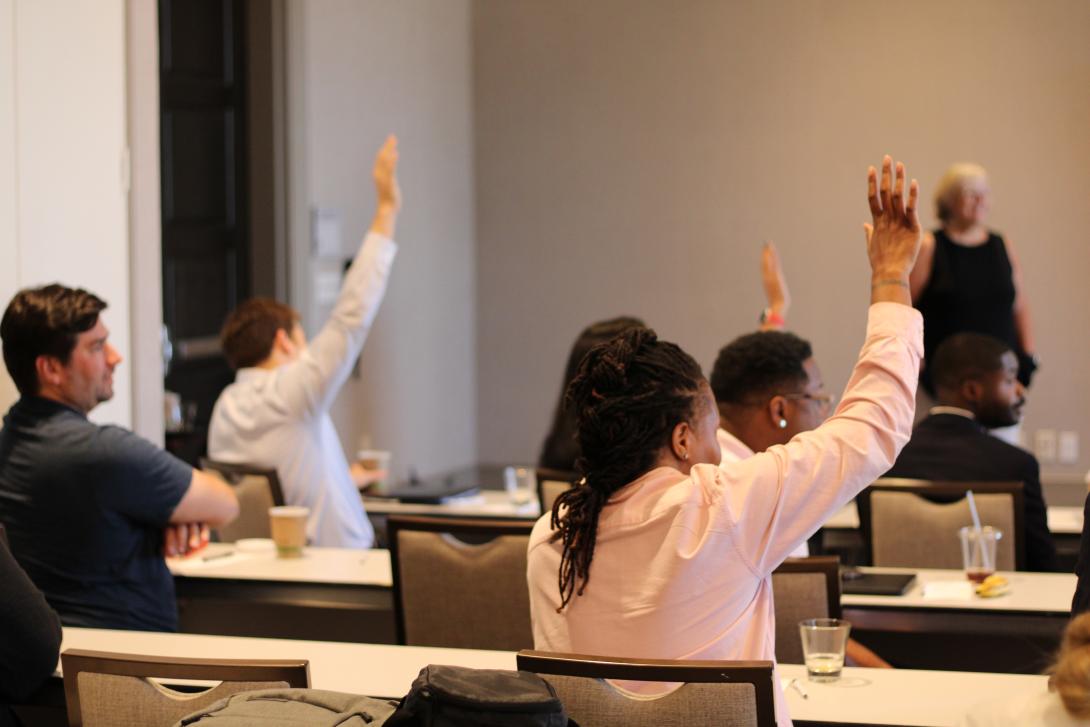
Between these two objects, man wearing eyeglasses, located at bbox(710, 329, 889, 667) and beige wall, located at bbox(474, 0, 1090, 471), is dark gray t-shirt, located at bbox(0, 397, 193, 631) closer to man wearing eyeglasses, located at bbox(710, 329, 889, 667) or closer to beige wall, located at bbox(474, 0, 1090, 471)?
man wearing eyeglasses, located at bbox(710, 329, 889, 667)

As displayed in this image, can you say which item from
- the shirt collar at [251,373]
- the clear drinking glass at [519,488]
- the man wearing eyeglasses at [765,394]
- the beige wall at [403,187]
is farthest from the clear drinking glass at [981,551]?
the beige wall at [403,187]

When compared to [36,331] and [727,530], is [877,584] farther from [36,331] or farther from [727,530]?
[36,331]

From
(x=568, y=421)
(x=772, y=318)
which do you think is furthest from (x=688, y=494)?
(x=772, y=318)

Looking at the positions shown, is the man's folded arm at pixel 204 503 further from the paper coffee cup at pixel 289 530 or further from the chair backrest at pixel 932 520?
the chair backrest at pixel 932 520

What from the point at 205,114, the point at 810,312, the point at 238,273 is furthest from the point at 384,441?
the point at 810,312

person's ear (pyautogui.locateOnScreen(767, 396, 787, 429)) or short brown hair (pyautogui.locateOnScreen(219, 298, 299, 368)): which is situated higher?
short brown hair (pyautogui.locateOnScreen(219, 298, 299, 368))

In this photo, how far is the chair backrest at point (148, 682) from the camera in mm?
1955

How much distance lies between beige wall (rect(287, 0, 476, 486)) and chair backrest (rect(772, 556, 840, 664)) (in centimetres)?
402

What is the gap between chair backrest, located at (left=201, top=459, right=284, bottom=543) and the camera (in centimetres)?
421

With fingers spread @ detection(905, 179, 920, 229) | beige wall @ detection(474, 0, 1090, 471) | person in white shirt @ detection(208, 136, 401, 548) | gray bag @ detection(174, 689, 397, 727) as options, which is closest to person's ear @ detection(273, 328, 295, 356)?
person in white shirt @ detection(208, 136, 401, 548)

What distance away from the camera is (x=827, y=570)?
8.95 ft

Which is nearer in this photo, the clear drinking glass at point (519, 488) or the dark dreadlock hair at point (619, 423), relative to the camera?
the dark dreadlock hair at point (619, 423)

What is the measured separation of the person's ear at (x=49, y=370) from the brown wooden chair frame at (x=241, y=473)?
1159mm

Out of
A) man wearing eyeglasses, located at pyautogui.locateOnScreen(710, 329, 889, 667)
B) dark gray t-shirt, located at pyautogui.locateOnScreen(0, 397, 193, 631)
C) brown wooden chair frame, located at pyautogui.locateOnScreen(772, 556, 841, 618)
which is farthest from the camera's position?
man wearing eyeglasses, located at pyautogui.locateOnScreen(710, 329, 889, 667)
